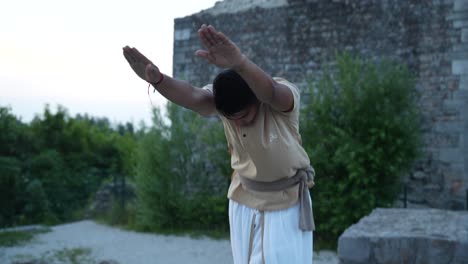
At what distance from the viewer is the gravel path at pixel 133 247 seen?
623cm

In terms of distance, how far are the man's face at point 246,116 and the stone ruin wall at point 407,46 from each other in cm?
597

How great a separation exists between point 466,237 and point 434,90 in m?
4.18

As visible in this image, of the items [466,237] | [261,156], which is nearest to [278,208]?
[261,156]

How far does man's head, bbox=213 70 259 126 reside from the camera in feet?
5.76

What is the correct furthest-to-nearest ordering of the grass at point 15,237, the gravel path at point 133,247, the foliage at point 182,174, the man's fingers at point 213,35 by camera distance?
the foliage at point 182,174 → the grass at point 15,237 → the gravel path at point 133,247 → the man's fingers at point 213,35

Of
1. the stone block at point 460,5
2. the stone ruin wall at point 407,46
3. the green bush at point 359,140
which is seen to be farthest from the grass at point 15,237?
the stone block at point 460,5

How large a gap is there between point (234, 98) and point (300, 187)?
1.60 feet

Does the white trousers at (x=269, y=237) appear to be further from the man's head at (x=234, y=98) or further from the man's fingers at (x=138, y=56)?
the man's fingers at (x=138, y=56)

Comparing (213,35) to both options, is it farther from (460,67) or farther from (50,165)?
(50,165)

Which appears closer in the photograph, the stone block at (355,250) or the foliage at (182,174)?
the stone block at (355,250)

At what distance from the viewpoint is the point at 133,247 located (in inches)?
277

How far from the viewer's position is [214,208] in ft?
26.1

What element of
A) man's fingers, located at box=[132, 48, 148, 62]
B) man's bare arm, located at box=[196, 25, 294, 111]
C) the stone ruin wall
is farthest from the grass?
man's bare arm, located at box=[196, 25, 294, 111]

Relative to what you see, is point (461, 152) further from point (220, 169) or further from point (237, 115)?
point (237, 115)
